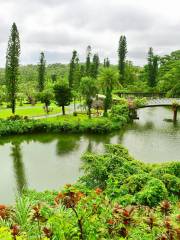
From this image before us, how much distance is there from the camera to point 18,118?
116ft

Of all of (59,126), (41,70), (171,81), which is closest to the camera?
(59,126)

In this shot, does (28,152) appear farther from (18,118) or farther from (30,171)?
(18,118)

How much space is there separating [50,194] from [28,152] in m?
12.9

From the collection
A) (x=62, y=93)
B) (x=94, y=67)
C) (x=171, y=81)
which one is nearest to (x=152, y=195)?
(x=62, y=93)

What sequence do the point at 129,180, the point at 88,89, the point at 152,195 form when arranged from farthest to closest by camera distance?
the point at 88,89, the point at 129,180, the point at 152,195

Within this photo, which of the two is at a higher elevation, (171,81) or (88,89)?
(171,81)

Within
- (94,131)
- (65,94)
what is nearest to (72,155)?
(94,131)

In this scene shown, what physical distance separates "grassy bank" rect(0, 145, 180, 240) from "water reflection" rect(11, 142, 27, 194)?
458 cm

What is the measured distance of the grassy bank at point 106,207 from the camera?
6270mm

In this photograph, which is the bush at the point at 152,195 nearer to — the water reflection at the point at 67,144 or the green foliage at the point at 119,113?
the water reflection at the point at 67,144

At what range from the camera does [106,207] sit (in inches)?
305

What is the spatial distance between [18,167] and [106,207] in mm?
14840

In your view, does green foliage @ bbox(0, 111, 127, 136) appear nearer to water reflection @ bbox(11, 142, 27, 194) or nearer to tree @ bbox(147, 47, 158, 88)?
water reflection @ bbox(11, 142, 27, 194)

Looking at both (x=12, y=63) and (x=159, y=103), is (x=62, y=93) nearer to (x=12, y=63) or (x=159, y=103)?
(x=12, y=63)
